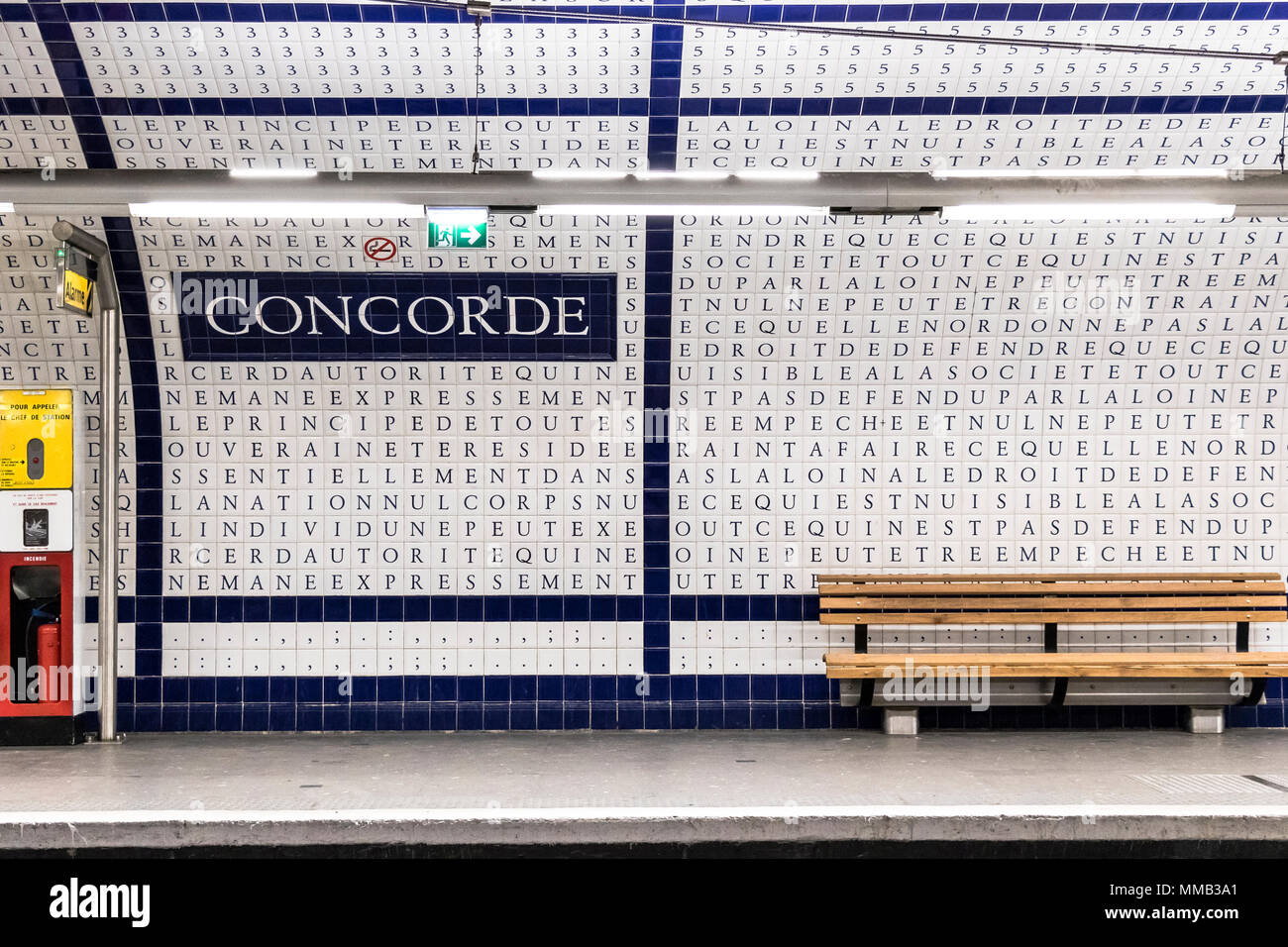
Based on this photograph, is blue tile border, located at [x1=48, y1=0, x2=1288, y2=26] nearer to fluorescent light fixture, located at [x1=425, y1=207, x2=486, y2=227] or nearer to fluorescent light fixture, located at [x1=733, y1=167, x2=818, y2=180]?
fluorescent light fixture, located at [x1=733, y1=167, x2=818, y2=180]

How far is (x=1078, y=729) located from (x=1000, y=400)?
1855 millimetres

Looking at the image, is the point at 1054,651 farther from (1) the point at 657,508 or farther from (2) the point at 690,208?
(2) the point at 690,208

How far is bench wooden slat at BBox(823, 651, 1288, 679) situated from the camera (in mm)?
5613

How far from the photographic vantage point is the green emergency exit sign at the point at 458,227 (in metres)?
4.72

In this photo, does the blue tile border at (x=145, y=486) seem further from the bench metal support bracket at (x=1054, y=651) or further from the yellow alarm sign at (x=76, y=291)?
the bench metal support bracket at (x=1054, y=651)

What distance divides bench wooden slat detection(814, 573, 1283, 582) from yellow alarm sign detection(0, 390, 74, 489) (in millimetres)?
4075

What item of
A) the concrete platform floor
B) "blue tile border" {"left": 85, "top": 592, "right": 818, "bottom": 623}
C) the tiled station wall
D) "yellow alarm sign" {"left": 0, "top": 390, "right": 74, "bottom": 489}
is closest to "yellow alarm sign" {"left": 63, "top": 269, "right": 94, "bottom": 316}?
the tiled station wall

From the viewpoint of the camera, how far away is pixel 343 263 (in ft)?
19.5

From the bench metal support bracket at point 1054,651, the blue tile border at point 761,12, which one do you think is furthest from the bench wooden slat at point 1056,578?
the blue tile border at point 761,12

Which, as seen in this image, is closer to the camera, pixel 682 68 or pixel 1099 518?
pixel 682 68
